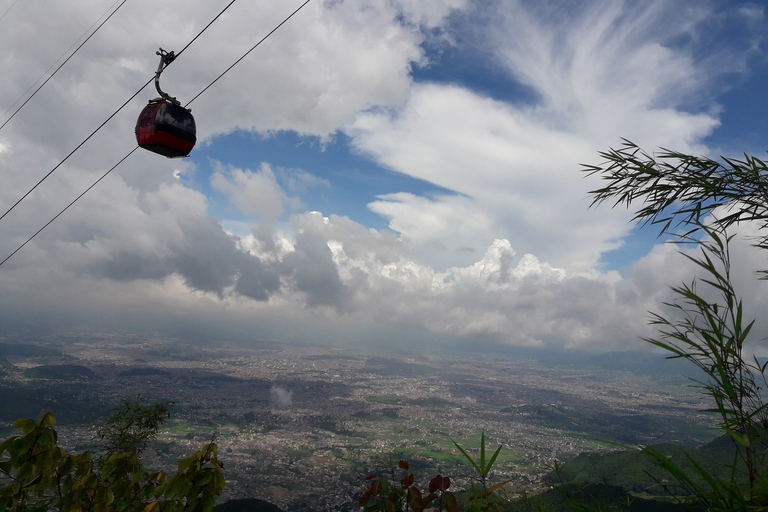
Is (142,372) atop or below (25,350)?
atop

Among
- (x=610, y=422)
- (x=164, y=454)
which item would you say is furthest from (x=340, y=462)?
(x=610, y=422)

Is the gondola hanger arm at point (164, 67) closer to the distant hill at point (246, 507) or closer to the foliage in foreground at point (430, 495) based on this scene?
the foliage in foreground at point (430, 495)

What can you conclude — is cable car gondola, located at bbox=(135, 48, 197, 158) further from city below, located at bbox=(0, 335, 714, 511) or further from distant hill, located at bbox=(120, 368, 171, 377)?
distant hill, located at bbox=(120, 368, 171, 377)

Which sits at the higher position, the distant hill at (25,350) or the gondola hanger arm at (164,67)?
the gondola hanger arm at (164,67)

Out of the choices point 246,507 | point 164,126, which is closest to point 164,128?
point 164,126

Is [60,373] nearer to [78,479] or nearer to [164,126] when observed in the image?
[164,126]

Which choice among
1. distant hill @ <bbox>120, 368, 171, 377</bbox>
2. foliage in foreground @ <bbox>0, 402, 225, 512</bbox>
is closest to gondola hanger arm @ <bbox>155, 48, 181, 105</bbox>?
foliage in foreground @ <bbox>0, 402, 225, 512</bbox>

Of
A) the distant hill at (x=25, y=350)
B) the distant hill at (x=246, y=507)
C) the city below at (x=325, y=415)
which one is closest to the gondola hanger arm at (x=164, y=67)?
the city below at (x=325, y=415)
